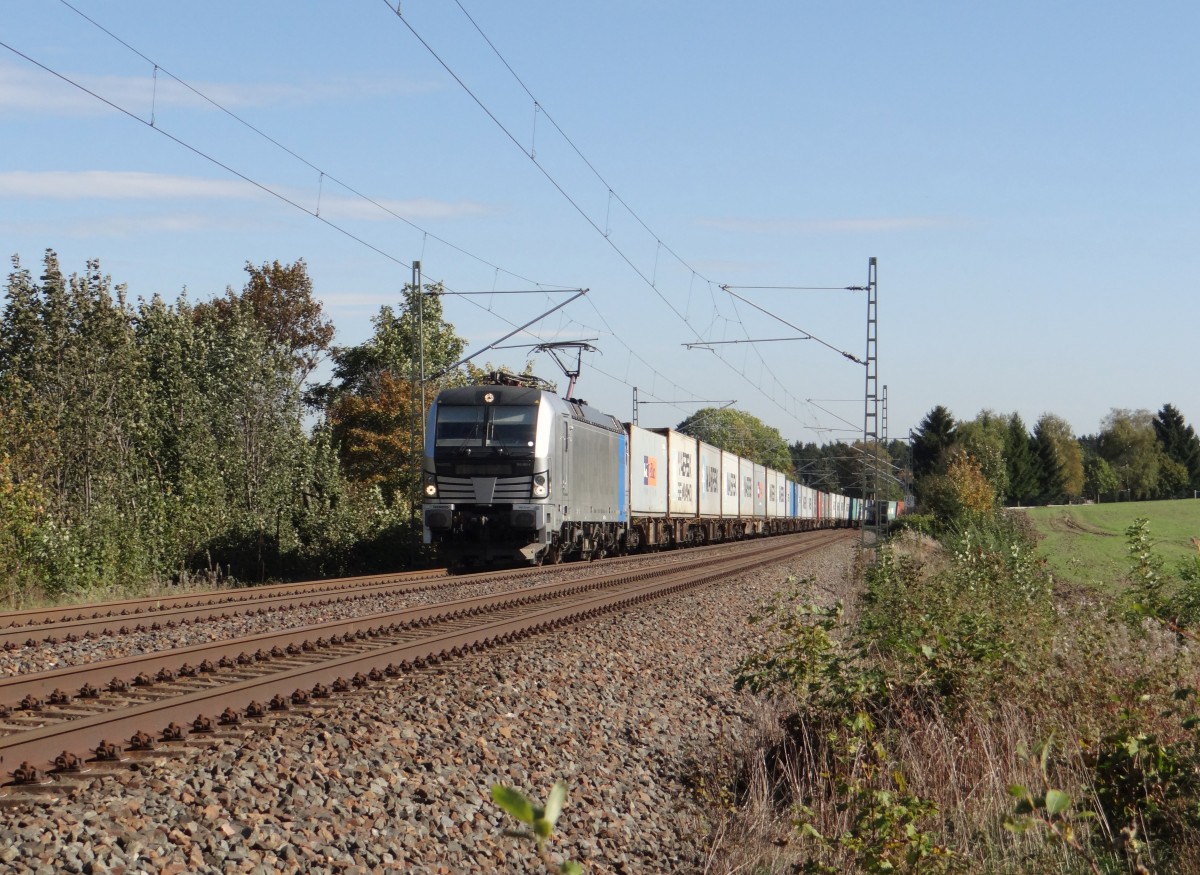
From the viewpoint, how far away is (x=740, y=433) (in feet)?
456

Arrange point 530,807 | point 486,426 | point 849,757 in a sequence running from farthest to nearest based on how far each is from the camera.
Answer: point 486,426, point 849,757, point 530,807

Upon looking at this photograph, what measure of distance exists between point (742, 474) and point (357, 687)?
40724mm

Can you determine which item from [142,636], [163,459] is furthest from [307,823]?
[163,459]

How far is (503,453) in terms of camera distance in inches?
858

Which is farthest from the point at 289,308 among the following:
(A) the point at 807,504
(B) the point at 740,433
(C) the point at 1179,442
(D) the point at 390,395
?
(C) the point at 1179,442

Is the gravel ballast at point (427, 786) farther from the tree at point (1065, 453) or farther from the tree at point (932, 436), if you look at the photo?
the tree at point (1065, 453)

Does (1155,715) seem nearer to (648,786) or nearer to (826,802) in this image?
(826,802)

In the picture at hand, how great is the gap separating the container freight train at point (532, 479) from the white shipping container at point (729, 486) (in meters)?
10.3

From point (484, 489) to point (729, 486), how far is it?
79.7 ft

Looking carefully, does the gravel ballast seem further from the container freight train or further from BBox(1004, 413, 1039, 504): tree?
BBox(1004, 413, 1039, 504): tree

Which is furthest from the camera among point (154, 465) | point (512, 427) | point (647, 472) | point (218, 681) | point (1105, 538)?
point (1105, 538)

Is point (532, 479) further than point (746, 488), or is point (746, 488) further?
point (746, 488)

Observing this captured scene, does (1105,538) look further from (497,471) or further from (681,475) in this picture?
(497,471)

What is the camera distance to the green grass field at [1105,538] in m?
22.4
